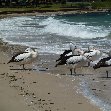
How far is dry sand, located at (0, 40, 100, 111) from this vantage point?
1077 cm

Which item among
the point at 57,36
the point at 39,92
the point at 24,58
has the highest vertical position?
the point at 39,92

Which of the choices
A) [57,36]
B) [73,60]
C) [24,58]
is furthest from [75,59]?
[57,36]

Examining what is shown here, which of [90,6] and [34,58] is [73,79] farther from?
[90,6]

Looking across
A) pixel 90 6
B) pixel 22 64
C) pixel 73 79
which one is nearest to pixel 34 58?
pixel 22 64

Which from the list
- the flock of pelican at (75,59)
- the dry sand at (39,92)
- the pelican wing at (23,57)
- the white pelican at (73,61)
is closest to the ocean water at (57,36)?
the flock of pelican at (75,59)

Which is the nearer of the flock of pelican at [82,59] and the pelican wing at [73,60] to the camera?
the flock of pelican at [82,59]

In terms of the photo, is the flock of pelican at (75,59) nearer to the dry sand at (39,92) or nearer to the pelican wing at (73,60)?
the pelican wing at (73,60)

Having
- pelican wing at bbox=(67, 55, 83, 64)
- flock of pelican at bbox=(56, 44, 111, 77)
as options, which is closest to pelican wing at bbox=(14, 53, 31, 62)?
flock of pelican at bbox=(56, 44, 111, 77)

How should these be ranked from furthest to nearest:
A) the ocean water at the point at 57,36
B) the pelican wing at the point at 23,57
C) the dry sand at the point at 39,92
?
the ocean water at the point at 57,36 < the pelican wing at the point at 23,57 < the dry sand at the point at 39,92

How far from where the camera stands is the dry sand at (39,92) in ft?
35.3

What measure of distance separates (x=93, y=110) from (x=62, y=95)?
1.77 meters

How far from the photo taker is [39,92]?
41.2 feet

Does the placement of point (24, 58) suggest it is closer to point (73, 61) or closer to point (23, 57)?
point (23, 57)

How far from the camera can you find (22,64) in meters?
17.6
